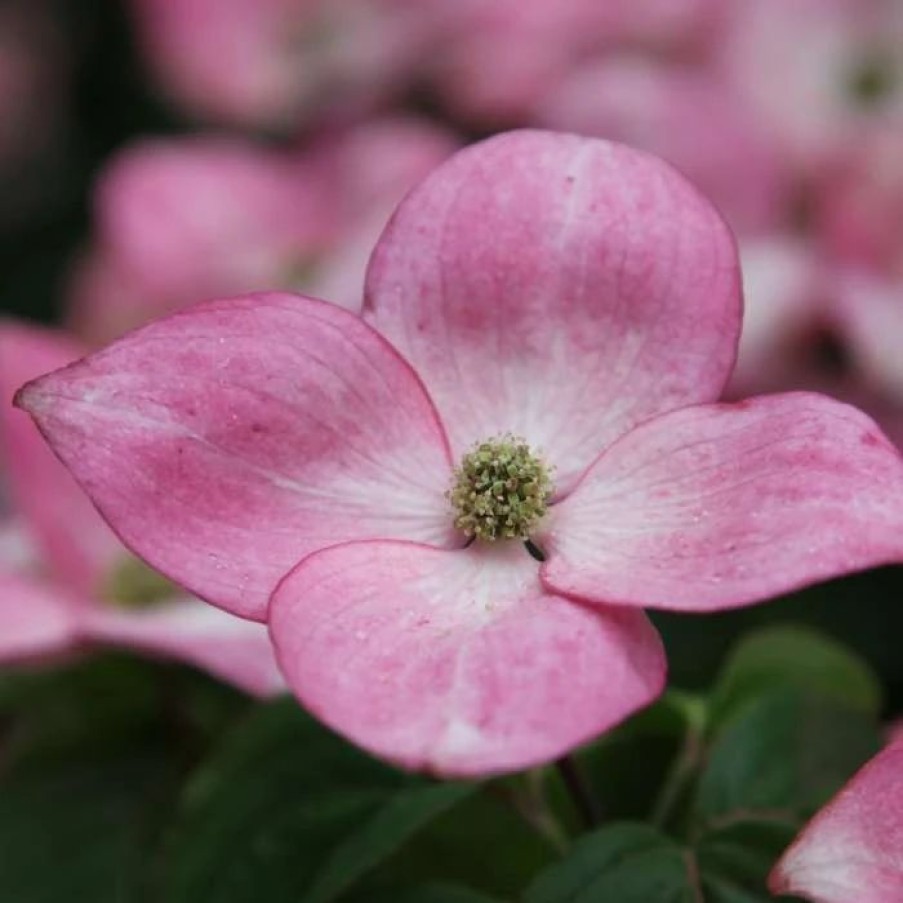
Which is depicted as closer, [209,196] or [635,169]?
[635,169]

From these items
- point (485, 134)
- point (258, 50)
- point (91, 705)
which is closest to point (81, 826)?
point (91, 705)

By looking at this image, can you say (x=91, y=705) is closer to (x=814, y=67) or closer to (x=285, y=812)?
(x=285, y=812)

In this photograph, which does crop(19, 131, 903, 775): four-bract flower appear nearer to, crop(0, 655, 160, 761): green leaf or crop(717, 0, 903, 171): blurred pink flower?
crop(0, 655, 160, 761): green leaf

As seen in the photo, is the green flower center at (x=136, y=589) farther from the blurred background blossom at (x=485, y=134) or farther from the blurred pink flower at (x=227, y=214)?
the blurred pink flower at (x=227, y=214)

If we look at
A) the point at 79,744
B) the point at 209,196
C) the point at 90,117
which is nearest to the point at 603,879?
the point at 79,744

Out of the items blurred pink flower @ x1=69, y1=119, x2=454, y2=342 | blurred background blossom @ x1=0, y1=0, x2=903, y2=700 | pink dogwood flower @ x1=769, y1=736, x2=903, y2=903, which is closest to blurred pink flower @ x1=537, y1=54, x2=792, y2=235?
blurred background blossom @ x1=0, y1=0, x2=903, y2=700

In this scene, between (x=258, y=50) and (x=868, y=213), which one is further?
(x=258, y=50)

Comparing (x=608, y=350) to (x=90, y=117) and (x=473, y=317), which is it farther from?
(x=90, y=117)
